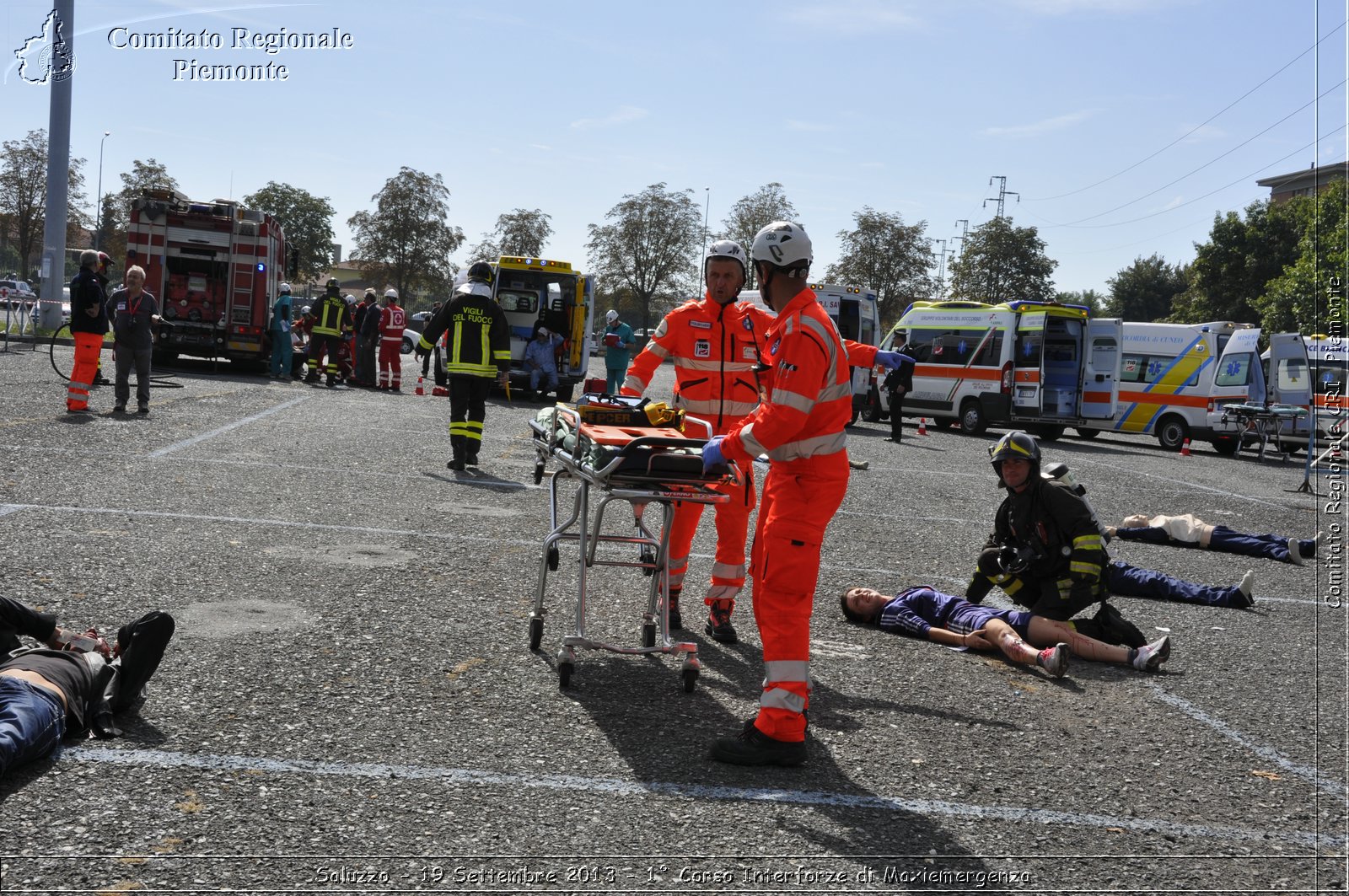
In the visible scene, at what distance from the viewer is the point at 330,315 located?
77.0ft

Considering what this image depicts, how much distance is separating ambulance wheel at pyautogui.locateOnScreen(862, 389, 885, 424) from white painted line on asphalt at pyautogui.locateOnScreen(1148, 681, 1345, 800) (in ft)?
70.6

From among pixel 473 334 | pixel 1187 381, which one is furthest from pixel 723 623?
pixel 1187 381

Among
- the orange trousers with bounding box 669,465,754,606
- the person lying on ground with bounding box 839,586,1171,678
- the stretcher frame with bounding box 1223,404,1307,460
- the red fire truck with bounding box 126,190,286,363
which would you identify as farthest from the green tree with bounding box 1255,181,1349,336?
the red fire truck with bounding box 126,190,286,363

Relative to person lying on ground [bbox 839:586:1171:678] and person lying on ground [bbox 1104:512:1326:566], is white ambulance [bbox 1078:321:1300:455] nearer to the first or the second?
person lying on ground [bbox 1104:512:1326:566]

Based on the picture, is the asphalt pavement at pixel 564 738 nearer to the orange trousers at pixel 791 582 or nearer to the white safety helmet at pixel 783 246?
the orange trousers at pixel 791 582

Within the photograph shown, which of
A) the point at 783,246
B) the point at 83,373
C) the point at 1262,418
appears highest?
the point at 783,246

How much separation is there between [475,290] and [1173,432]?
21.3m

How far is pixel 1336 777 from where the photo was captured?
4898 millimetres

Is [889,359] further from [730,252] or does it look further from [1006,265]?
[1006,265]

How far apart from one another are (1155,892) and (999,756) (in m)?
1.20

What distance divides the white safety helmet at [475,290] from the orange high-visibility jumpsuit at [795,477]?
25.9 ft

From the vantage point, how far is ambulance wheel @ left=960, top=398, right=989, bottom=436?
86.3 feet

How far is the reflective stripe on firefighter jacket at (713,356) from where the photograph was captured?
6.62m

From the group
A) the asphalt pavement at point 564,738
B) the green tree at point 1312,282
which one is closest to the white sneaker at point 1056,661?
the asphalt pavement at point 564,738
